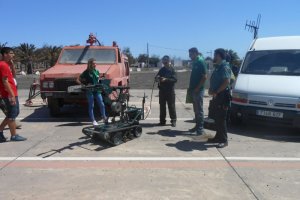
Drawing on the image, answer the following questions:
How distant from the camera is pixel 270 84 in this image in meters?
8.97

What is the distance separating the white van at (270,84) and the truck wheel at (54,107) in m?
4.76

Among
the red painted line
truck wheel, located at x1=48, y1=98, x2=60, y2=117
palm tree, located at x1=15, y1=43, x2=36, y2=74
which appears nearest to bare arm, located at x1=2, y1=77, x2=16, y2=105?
the red painted line

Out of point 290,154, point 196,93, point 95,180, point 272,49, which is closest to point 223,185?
point 95,180

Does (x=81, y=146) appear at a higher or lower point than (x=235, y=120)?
lower

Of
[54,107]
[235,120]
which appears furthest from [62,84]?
[235,120]

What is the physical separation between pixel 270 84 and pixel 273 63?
3.23 ft

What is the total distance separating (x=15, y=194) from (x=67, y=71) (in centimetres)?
606

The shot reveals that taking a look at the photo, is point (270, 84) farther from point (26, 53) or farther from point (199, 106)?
point (26, 53)

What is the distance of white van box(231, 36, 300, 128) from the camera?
8.48m

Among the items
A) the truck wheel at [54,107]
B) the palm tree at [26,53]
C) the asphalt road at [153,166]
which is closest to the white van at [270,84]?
the asphalt road at [153,166]

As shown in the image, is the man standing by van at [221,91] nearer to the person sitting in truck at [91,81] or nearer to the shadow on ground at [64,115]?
the person sitting in truck at [91,81]

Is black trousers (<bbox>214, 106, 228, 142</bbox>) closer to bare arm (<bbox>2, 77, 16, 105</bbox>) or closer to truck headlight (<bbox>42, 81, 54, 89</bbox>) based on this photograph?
bare arm (<bbox>2, 77, 16, 105</bbox>)

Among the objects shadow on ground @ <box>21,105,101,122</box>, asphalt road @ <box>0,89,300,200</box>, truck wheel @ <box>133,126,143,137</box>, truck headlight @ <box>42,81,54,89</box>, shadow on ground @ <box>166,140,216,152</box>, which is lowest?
asphalt road @ <box>0,89,300,200</box>

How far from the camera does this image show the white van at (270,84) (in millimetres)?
8477
